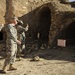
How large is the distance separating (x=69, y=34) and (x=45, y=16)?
339 centimetres

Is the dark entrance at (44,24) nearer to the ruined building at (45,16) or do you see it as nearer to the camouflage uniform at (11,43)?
the ruined building at (45,16)

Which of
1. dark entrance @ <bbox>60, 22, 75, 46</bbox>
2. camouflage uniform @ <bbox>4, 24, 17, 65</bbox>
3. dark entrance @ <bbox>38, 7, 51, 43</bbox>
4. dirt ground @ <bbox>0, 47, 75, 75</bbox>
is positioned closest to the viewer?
camouflage uniform @ <bbox>4, 24, 17, 65</bbox>

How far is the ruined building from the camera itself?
15680mm

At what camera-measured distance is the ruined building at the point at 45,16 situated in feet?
51.4

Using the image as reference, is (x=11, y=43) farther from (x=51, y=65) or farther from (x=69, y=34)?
(x=69, y=34)

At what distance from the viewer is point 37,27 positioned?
61.0ft

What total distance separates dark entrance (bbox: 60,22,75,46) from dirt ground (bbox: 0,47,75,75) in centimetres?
207

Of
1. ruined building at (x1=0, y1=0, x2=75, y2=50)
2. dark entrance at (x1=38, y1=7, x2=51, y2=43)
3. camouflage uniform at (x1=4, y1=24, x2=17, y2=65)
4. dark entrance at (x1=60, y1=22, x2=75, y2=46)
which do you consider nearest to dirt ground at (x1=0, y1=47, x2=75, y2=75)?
camouflage uniform at (x1=4, y1=24, x2=17, y2=65)

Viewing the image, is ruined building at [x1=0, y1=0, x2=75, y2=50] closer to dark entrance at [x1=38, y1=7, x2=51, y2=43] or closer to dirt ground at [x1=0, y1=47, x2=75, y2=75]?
dark entrance at [x1=38, y1=7, x2=51, y2=43]

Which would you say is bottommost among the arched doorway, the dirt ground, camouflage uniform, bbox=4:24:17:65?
the dirt ground

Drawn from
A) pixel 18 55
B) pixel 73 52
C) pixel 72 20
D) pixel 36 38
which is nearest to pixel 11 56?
pixel 18 55

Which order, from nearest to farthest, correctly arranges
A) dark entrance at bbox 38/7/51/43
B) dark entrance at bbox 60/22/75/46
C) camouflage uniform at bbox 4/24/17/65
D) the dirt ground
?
1. camouflage uniform at bbox 4/24/17/65
2. the dirt ground
3. dark entrance at bbox 60/22/75/46
4. dark entrance at bbox 38/7/51/43

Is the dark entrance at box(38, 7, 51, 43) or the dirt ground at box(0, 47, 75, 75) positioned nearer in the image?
the dirt ground at box(0, 47, 75, 75)

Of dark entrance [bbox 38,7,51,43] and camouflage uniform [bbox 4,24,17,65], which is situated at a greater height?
dark entrance [bbox 38,7,51,43]
